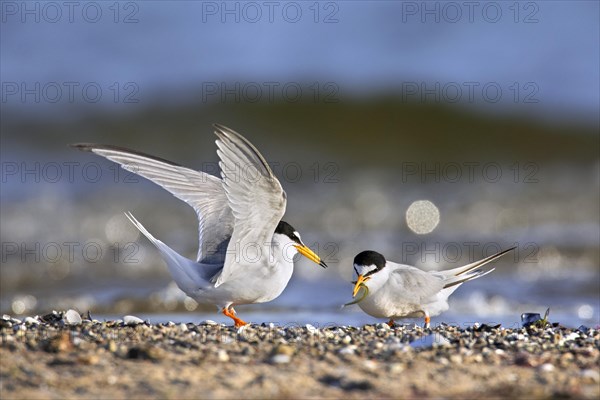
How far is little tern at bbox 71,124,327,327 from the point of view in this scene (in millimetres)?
5023

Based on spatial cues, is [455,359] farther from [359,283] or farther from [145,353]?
[359,283]

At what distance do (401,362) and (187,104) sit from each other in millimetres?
16025

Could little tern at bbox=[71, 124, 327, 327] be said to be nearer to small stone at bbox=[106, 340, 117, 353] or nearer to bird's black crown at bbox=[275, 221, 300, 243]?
bird's black crown at bbox=[275, 221, 300, 243]

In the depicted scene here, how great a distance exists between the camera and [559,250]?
10633 mm

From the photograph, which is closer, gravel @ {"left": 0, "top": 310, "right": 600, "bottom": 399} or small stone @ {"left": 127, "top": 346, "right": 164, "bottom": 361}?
gravel @ {"left": 0, "top": 310, "right": 600, "bottom": 399}

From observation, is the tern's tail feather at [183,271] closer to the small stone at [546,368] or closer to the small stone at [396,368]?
the small stone at [396,368]

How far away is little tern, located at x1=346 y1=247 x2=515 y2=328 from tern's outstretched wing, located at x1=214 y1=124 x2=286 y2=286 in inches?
31.0

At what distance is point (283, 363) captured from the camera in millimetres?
3988

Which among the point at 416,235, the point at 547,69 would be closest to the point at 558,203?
the point at 416,235

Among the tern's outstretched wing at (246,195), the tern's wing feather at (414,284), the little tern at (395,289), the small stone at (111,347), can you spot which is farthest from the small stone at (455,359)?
the tern's wing feather at (414,284)

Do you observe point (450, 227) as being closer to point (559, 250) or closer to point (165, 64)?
point (559, 250)

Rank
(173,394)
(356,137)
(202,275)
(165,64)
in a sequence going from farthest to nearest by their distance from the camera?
1. (165,64)
2. (356,137)
3. (202,275)
4. (173,394)

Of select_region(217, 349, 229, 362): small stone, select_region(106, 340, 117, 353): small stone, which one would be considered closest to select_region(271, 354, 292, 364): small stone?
select_region(217, 349, 229, 362): small stone

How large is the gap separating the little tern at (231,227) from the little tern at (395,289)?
39 cm
